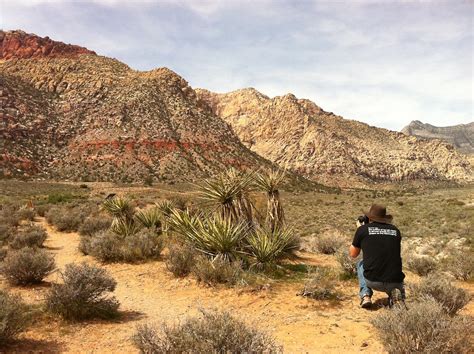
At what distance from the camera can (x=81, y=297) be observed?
22.5 feet

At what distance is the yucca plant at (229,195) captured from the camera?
10.7m

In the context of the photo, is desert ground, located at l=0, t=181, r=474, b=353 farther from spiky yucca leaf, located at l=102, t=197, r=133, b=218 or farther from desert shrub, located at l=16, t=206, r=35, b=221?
desert shrub, located at l=16, t=206, r=35, b=221

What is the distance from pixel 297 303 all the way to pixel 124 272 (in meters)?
5.26

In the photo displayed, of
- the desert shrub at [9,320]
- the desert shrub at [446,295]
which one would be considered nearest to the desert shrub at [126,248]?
the desert shrub at [9,320]

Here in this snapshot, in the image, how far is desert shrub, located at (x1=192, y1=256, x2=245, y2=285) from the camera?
880cm

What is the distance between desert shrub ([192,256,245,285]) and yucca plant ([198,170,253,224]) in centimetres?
171

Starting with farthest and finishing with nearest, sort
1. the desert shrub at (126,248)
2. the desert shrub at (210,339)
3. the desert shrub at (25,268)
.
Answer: the desert shrub at (126,248) → the desert shrub at (25,268) → the desert shrub at (210,339)

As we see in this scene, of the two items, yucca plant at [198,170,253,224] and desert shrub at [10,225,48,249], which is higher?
yucca plant at [198,170,253,224]

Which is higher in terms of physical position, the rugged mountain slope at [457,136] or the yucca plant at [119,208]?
the rugged mountain slope at [457,136]

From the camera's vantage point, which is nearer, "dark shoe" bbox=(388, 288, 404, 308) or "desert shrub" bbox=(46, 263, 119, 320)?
"dark shoe" bbox=(388, 288, 404, 308)

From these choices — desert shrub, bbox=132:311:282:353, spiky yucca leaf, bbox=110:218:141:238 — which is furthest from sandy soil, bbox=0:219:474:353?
spiky yucca leaf, bbox=110:218:141:238

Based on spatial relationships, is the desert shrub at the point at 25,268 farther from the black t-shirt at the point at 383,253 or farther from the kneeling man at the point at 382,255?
the black t-shirt at the point at 383,253

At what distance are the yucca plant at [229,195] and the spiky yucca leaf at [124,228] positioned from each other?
4660 millimetres

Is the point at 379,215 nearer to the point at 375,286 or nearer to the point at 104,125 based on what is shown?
the point at 375,286
